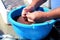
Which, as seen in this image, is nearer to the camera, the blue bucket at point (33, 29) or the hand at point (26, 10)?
the blue bucket at point (33, 29)

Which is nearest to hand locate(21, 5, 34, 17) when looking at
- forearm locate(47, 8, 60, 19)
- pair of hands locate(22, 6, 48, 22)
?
pair of hands locate(22, 6, 48, 22)

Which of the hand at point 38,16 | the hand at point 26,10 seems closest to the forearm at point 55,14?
the hand at point 38,16

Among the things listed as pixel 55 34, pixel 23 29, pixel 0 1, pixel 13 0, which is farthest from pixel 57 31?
pixel 0 1

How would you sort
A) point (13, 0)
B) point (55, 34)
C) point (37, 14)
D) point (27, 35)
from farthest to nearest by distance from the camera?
point (13, 0) → point (55, 34) → point (27, 35) → point (37, 14)

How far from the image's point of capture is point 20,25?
1.16 metres

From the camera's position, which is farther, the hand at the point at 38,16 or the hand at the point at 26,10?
the hand at the point at 26,10

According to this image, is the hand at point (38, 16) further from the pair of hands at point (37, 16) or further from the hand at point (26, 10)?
the hand at point (26, 10)

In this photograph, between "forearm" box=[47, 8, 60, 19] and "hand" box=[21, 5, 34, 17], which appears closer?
"forearm" box=[47, 8, 60, 19]

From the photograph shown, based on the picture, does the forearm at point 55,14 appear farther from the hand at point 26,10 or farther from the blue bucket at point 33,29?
the hand at point 26,10

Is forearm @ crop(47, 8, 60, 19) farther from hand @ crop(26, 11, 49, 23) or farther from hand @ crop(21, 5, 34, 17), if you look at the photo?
hand @ crop(21, 5, 34, 17)

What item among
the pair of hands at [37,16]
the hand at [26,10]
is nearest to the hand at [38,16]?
the pair of hands at [37,16]

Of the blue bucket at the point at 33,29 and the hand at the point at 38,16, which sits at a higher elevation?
the hand at the point at 38,16

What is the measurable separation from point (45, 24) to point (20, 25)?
0.19 meters

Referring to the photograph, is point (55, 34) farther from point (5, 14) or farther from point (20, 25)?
point (5, 14)
